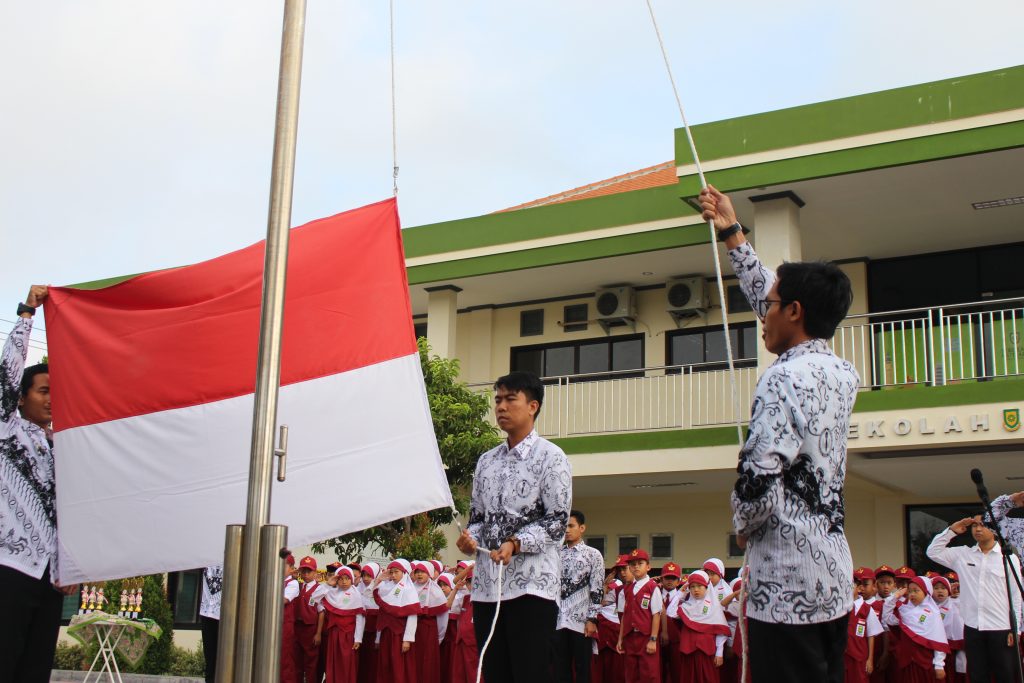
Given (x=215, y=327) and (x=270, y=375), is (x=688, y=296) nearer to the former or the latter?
(x=215, y=327)

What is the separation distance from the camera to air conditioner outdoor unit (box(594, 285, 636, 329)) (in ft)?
65.5

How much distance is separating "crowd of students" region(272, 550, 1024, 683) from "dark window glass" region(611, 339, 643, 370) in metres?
6.26

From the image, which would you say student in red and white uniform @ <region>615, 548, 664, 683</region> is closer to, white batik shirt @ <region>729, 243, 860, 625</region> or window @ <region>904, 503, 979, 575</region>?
window @ <region>904, 503, 979, 575</region>

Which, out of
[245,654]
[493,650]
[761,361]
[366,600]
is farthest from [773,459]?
[761,361]

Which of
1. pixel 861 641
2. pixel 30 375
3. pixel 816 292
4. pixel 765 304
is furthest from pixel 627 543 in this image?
pixel 816 292

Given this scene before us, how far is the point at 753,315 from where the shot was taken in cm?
1856

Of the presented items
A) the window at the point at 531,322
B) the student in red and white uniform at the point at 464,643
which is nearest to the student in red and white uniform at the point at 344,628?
the student in red and white uniform at the point at 464,643

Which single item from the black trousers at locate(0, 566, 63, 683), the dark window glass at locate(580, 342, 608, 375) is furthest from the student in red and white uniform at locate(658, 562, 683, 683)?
the black trousers at locate(0, 566, 63, 683)

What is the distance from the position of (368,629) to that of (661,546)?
287 inches

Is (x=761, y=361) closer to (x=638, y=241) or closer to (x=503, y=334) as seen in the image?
(x=638, y=241)

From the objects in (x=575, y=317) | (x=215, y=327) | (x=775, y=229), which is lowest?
(x=215, y=327)

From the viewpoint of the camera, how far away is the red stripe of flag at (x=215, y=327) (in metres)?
5.37

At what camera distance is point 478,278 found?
2011 cm

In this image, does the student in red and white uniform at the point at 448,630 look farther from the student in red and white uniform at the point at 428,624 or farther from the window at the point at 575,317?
the window at the point at 575,317
